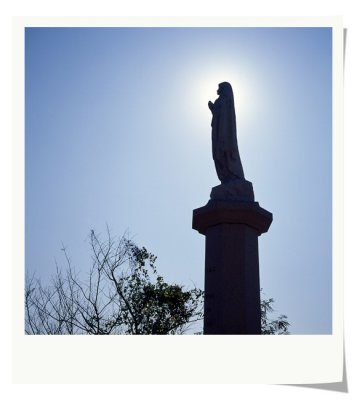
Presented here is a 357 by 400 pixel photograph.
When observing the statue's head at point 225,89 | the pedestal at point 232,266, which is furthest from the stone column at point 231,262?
the statue's head at point 225,89

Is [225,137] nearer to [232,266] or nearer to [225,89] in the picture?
[225,89]

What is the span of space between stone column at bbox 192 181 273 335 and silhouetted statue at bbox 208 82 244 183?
48 centimetres

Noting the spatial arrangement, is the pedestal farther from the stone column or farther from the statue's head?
the statue's head

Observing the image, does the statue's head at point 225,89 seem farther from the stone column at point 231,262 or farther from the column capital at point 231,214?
the column capital at point 231,214

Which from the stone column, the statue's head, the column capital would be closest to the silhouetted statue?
the statue's head

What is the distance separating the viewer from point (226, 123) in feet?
26.3

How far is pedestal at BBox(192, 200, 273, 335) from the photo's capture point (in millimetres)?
6906

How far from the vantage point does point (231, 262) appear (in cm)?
709

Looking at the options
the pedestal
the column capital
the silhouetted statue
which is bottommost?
the pedestal

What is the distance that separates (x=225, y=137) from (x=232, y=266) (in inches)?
82.5
